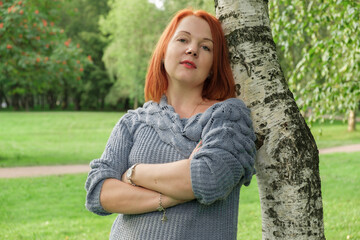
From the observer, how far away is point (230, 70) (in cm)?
221

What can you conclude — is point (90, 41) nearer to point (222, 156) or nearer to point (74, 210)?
point (74, 210)

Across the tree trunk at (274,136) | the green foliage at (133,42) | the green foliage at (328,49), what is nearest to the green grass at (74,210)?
the green foliage at (328,49)

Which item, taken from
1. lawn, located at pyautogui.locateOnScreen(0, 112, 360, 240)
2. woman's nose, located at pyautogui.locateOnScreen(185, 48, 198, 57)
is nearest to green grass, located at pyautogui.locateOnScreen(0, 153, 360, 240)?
lawn, located at pyautogui.locateOnScreen(0, 112, 360, 240)

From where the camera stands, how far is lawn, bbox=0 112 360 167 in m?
12.8

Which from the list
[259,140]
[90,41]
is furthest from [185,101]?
[90,41]

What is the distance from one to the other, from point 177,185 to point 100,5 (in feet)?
154

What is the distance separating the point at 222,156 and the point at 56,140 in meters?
17.6

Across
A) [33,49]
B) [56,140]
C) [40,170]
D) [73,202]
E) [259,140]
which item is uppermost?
[33,49]

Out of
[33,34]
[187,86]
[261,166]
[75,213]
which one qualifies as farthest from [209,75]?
[33,34]

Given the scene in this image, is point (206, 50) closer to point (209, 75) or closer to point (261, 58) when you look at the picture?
point (209, 75)

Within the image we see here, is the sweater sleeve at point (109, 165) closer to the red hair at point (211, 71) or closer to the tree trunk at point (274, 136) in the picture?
the red hair at point (211, 71)

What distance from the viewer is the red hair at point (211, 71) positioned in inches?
83.3

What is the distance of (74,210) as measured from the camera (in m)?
6.97

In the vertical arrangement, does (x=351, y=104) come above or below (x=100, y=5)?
below
